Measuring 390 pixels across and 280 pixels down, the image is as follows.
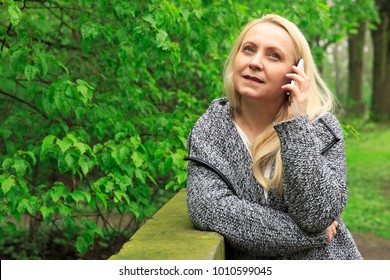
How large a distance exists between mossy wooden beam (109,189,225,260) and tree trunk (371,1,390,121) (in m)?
19.9

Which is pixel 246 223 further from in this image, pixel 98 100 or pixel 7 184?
pixel 98 100

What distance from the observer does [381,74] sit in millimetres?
22500

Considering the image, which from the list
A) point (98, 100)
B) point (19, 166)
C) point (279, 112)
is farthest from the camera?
point (98, 100)

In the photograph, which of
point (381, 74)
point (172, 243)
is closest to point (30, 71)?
point (172, 243)

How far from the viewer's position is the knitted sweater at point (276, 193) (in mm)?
2643

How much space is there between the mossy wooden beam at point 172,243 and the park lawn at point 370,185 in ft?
9.78

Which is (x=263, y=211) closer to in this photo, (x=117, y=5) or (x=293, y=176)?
(x=293, y=176)

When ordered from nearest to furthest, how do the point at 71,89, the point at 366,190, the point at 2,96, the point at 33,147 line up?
the point at 71,89, the point at 33,147, the point at 2,96, the point at 366,190

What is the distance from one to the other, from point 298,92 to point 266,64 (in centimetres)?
21

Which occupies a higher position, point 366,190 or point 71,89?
point 71,89

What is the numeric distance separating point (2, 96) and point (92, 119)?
1.15 metres

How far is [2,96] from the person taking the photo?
17.3 feet

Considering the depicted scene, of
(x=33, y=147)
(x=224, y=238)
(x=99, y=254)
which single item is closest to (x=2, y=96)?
(x=33, y=147)

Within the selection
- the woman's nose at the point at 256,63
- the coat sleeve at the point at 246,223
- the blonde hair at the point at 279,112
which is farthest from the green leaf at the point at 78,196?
the woman's nose at the point at 256,63
